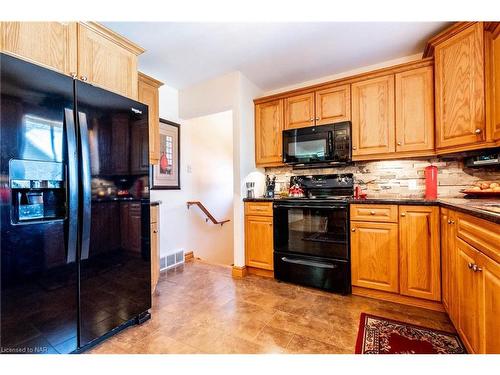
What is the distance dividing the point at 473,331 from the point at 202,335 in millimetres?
1602

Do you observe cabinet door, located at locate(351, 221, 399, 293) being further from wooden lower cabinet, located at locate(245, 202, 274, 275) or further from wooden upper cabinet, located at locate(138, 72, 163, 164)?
wooden upper cabinet, located at locate(138, 72, 163, 164)

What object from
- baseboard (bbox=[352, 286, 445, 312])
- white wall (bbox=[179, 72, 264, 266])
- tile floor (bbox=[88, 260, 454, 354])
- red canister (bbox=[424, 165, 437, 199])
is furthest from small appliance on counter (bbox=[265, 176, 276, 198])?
red canister (bbox=[424, 165, 437, 199])

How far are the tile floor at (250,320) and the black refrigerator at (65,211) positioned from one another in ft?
0.85

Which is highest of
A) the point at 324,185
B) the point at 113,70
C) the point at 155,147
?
the point at 113,70

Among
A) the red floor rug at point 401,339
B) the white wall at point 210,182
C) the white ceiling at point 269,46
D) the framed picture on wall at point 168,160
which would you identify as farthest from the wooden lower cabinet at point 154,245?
the red floor rug at point 401,339

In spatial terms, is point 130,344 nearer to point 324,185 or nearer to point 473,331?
point 473,331

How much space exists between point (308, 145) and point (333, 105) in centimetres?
52

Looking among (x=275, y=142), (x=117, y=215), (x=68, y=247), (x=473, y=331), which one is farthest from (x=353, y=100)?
(x=68, y=247)

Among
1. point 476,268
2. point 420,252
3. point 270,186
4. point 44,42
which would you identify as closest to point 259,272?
point 270,186

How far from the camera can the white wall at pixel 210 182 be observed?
3541 millimetres

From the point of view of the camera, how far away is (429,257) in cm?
188

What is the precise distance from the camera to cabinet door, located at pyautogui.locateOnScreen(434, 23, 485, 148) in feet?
5.65

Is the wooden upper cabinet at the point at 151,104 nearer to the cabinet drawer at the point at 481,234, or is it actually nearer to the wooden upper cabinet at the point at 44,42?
the wooden upper cabinet at the point at 44,42

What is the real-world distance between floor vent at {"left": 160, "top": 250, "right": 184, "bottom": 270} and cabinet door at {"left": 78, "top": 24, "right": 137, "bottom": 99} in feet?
6.77
